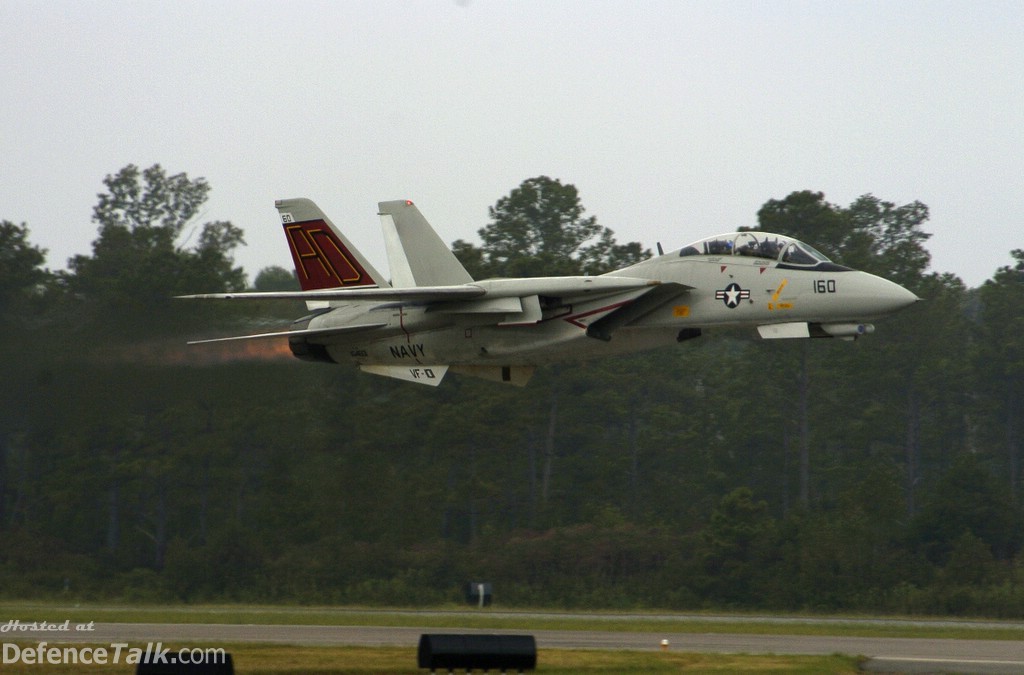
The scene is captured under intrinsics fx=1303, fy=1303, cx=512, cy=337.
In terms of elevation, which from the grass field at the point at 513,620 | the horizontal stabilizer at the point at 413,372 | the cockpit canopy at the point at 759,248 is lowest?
the grass field at the point at 513,620

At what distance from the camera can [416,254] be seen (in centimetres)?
3061

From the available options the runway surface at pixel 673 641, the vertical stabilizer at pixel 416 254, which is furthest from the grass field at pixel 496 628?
the vertical stabilizer at pixel 416 254

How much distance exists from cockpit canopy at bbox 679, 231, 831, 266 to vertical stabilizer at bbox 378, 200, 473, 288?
20.3 ft

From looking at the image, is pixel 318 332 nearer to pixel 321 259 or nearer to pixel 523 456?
pixel 321 259

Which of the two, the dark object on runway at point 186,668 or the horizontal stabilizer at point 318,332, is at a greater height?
the horizontal stabilizer at point 318,332

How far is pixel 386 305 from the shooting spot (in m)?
28.5

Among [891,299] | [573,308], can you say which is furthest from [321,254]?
[891,299]

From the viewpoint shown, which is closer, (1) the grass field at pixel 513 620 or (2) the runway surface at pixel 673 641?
(2) the runway surface at pixel 673 641

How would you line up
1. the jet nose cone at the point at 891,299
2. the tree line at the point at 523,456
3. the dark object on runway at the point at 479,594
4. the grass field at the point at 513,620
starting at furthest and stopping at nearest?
the dark object on runway at the point at 479,594
the tree line at the point at 523,456
the grass field at the point at 513,620
the jet nose cone at the point at 891,299

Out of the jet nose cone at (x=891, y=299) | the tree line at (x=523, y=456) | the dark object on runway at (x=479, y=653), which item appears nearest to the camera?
the dark object on runway at (x=479, y=653)

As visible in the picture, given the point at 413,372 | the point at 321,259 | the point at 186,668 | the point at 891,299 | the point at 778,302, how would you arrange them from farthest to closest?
1. the point at 321,259
2. the point at 413,372
3. the point at 778,302
4. the point at 891,299
5. the point at 186,668

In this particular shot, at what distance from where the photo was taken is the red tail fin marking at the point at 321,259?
3103 centimetres

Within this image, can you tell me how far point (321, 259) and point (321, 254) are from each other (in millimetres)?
122

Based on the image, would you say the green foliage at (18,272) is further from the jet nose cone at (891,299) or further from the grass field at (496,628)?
the jet nose cone at (891,299)
